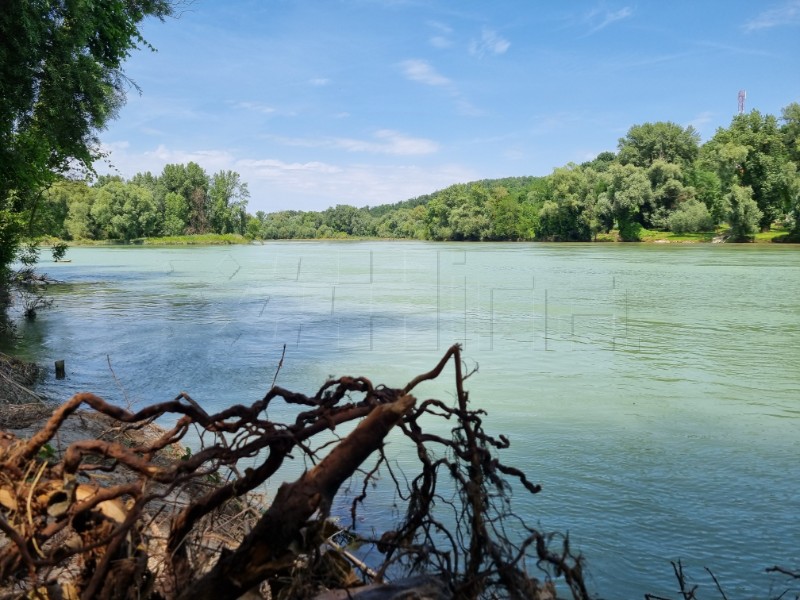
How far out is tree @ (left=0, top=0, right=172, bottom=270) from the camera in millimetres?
12500

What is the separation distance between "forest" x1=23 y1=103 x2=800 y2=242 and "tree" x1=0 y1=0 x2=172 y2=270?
223 inches

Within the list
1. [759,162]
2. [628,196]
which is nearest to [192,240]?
[628,196]

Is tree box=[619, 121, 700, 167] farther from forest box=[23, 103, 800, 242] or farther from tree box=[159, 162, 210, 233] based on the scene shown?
tree box=[159, 162, 210, 233]

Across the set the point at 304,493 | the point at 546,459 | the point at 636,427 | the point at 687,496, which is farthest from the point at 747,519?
the point at 304,493

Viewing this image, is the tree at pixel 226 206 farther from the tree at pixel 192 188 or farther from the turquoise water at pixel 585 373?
the turquoise water at pixel 585 373

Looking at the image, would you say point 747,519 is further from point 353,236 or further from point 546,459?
point 353,236

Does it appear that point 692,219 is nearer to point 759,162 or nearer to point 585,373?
point 759,162

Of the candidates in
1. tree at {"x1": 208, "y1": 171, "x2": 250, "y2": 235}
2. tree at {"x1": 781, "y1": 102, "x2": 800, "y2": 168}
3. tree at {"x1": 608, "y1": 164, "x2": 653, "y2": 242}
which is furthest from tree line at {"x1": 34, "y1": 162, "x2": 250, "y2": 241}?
tree at {"x1": 781, "y1": 102, "x2": 800, "y2": 168}

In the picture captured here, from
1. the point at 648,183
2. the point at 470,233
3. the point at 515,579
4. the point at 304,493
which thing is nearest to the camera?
the point at 304,493

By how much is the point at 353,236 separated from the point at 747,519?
602 ft

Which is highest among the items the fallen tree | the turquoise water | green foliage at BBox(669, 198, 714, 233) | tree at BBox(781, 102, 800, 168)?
tree at BBox(781, 102, 800, 168)

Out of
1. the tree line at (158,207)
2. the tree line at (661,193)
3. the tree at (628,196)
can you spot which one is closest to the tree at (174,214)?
the tree line at (158,207)

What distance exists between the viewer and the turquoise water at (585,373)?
5.79 metres

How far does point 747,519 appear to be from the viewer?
5.89 meters
